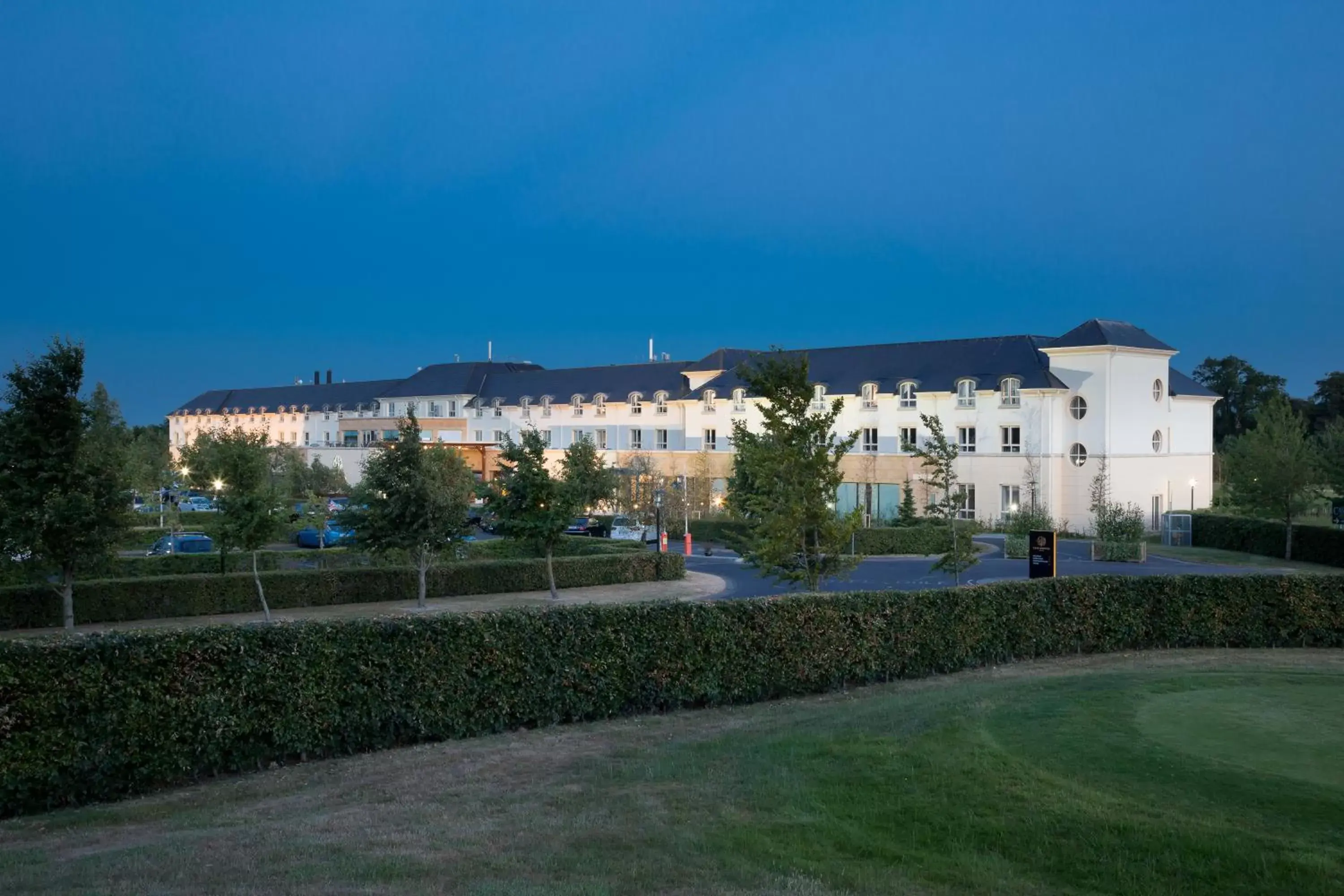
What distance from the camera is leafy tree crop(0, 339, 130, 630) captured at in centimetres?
2438

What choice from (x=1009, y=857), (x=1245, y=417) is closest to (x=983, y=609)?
(x=1009, y=857)

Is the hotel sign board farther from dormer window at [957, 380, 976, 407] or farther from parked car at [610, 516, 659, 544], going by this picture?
dormer window at [957, 380, 976, 407]

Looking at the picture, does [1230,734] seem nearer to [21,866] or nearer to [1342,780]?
[1342,780]

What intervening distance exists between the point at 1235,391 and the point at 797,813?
9100cm

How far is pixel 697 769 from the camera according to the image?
12.3 meters

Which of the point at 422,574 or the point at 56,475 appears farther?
the point at 422,574

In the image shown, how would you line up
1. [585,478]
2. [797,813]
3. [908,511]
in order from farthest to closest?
[908,511] → [585,478] → [797,813]

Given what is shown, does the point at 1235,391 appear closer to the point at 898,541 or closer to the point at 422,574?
the point at 898,541

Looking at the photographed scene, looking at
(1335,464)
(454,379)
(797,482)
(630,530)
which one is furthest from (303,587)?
(454,379)

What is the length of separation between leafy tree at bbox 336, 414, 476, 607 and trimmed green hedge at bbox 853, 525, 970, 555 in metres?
19.4

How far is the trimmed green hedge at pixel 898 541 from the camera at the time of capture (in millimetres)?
44750

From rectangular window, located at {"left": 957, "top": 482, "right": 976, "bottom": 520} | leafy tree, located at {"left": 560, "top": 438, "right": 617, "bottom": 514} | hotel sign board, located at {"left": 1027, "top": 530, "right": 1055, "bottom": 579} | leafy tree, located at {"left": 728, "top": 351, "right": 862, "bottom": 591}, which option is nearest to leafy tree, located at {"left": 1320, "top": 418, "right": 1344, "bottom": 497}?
rectangular window, located at {"left": 957, "top": 482, "right": 976, "bottom": 520}

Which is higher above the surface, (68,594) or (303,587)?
(68,594)

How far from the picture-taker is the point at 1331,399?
88688mm
